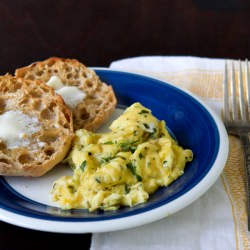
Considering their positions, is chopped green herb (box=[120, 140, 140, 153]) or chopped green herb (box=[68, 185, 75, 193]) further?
chopped green herb (box=[120, 140, 140, 153])

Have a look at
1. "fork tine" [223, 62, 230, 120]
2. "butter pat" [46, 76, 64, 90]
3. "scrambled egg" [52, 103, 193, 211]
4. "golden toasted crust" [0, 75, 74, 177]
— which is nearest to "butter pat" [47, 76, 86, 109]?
"butter pat" [46, 76, 64, 90]

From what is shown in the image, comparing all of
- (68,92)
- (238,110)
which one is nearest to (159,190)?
(68,92)

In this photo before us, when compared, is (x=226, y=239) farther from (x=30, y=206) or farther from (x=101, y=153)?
(x=30, y=206)

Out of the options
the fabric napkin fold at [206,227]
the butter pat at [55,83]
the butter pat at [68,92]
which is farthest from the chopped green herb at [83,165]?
the butter pat at [55,83]

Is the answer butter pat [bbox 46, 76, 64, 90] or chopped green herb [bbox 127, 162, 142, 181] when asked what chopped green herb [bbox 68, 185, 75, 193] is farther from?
butter pat [bbox 46, 76, 64, 90]

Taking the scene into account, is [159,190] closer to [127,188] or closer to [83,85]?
[127,188]

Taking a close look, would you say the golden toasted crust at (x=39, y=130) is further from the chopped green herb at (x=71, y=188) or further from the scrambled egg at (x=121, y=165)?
the chopped green herb at (x=71, y=188)
